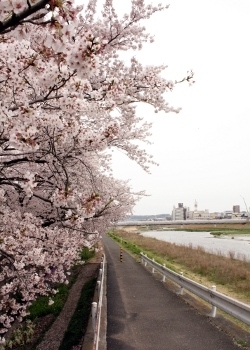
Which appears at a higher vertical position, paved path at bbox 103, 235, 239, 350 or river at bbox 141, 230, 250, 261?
paved path at bbox 103, 235, 239, 350

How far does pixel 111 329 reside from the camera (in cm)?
789

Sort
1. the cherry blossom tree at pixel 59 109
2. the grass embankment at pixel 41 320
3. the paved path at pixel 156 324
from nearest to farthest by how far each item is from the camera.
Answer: the cherry blossom tree at pixel 59 109
the paved path at pixel 156 324
the grass embankment at pixel 41 320

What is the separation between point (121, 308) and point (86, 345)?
351 centimetres

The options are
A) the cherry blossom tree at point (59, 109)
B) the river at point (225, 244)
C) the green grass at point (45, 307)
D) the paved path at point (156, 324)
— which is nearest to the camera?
the cherry blossom tree at point (59, 109)

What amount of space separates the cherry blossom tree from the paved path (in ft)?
7.48

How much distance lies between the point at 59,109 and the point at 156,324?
571cm

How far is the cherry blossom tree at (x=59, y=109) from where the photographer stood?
2938 millimetres

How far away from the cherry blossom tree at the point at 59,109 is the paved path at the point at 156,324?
228 centimetres

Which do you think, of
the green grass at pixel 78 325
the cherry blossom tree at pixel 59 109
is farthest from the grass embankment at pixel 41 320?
the cherry blossom tree at pixel 59 109

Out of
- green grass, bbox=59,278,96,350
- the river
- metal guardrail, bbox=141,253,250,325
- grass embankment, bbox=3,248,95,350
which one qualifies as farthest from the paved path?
the river

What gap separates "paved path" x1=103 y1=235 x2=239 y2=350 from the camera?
6672 mm

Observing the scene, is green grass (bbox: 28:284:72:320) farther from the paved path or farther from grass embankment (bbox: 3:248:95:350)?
the paved path

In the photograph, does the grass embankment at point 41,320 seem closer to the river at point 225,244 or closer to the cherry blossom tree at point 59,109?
the cherry blossom tree at point 59,109

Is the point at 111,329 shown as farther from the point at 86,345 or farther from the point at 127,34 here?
Answer: the point at 127,34
